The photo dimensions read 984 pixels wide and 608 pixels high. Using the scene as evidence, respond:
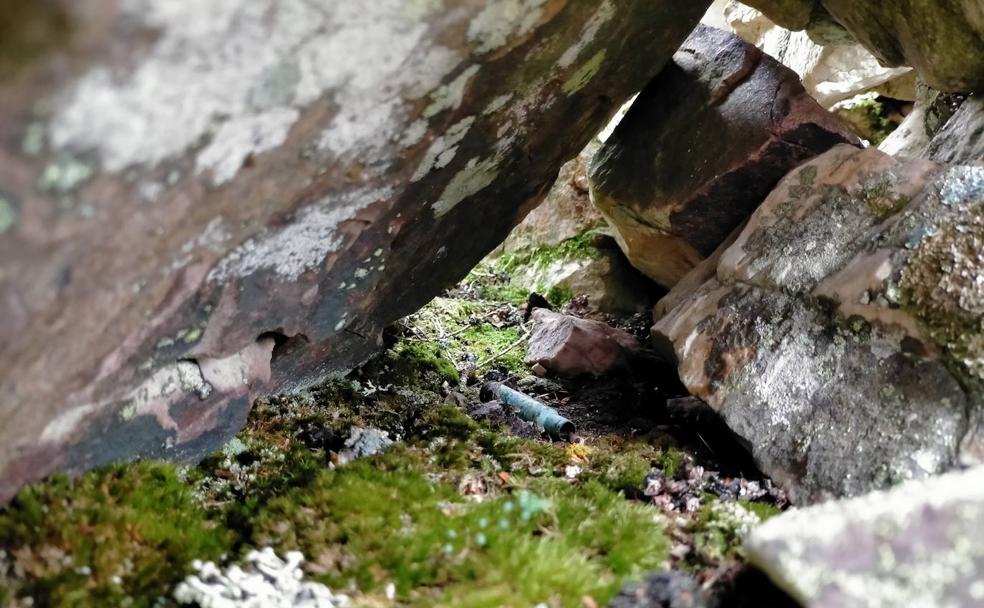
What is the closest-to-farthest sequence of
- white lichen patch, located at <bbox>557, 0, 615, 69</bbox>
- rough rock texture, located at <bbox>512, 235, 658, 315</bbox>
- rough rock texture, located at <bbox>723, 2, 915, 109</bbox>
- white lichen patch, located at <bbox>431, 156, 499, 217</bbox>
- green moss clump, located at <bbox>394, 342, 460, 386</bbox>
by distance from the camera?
white lichen patch, located at <bbox>557, 0, 615, 69</bbox> → white lichen patch, located at <bbox>431, 156, 499, 217</bbox> → green moss clump, located at <bbox>394, 342, 460, 386</bbox> → rough rock texture, located at <bbox>723, 2, 915, 109</bbox> → rough rock texture, located at <bbox>512, 235, 658, 315</bbox>

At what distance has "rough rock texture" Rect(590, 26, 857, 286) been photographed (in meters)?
5.52

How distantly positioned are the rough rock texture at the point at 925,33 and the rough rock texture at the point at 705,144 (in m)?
0.61

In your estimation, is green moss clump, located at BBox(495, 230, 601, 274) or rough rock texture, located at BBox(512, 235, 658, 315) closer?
rough rock texture, located at BBox(512, 235, 658, 315)

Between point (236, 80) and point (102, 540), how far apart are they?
2043mm

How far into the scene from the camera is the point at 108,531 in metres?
3.04

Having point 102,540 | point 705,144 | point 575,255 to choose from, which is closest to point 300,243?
point 102,540

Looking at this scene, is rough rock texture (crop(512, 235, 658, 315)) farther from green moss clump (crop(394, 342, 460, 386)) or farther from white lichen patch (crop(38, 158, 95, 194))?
white lichen patch (crop(38, 158, 95, 194))

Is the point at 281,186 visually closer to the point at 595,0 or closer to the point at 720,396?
the point at 595,0

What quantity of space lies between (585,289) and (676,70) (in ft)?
11.7

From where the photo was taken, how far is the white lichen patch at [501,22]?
3291 millimetres

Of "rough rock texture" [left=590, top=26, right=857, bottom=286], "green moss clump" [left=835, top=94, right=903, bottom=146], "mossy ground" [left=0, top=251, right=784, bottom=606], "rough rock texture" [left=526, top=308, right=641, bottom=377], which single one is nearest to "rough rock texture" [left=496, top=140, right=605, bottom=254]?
"rough rock texture" [left=526, top=308, right=641, bottom=377]

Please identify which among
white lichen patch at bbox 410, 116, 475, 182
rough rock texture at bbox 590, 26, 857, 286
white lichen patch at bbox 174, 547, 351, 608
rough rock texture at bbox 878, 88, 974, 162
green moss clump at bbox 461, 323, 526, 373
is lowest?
green moss clump at bbox 461, 323, 526, 373

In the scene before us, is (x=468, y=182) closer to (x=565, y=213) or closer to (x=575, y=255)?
(x=575, y=255)

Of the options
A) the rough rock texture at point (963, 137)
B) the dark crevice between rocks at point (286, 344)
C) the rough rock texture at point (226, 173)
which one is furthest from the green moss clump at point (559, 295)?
the dark crevice between rocks at point (286, 344)
